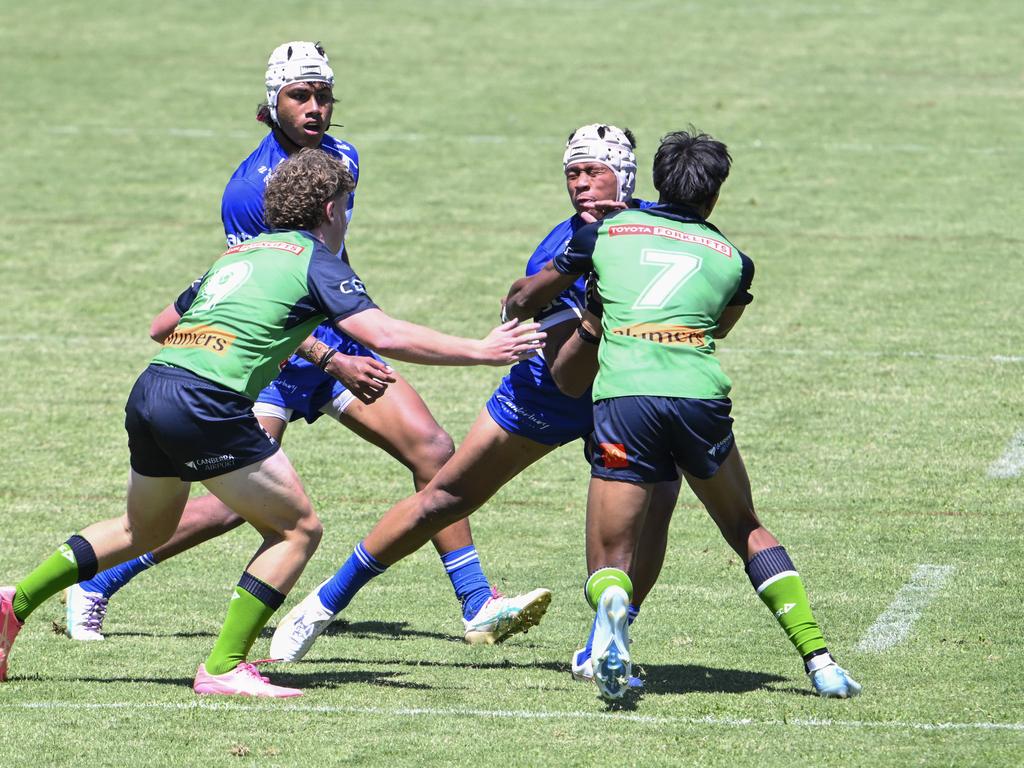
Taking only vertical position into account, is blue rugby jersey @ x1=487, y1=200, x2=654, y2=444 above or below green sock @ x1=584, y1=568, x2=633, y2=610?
above

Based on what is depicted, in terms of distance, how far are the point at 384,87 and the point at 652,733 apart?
58.8 ft

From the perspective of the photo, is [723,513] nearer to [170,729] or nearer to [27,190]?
[170,729]

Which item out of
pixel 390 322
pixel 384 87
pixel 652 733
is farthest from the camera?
pixel 384 87

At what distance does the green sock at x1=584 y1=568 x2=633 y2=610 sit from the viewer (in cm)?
602

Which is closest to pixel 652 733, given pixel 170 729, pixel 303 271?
pixel 170 729

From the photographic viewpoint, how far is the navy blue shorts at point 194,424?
605 centimetres

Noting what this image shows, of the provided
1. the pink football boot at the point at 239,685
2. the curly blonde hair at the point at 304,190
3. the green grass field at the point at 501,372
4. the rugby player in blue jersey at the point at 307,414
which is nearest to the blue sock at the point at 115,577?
the rugby player in blue jersey at the point at 307,414

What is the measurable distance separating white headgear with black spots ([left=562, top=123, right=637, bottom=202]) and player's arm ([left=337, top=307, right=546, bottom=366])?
0.91 metres

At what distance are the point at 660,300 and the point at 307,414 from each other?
221cm

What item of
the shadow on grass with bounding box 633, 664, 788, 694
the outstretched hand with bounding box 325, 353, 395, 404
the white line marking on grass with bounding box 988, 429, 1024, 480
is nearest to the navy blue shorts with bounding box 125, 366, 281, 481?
the outstretched hand with bounding box 325, 353, 395, 404

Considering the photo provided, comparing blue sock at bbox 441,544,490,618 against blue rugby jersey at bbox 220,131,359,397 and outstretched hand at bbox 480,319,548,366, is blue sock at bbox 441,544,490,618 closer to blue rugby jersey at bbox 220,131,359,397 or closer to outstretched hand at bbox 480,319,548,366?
blue rugby jersey at bbox 220,131,359,397

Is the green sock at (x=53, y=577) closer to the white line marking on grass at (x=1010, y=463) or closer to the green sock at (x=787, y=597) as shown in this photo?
the green sock at (x=787, y=597)

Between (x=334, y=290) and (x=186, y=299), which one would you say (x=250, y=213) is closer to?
(x=186, y=299)

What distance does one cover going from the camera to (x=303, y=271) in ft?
20.1
